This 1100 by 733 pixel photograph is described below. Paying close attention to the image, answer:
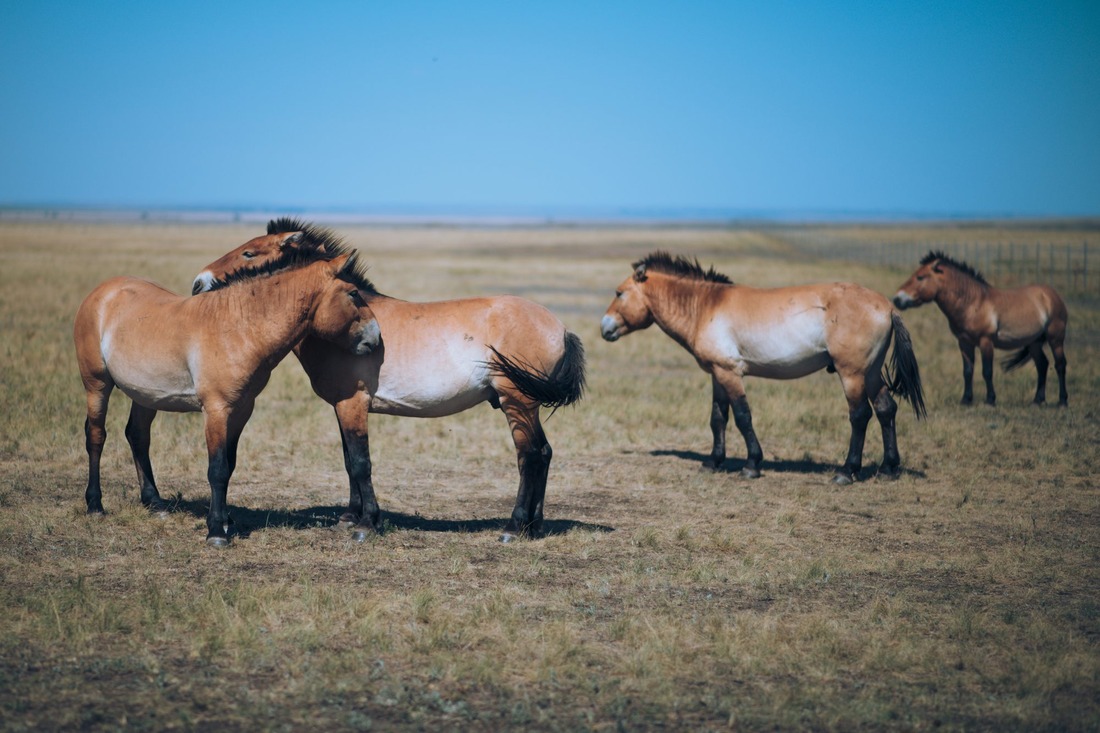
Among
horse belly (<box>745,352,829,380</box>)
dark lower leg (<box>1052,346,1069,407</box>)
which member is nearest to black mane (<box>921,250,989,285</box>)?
dark lower leg (<box>1052,346,1069,407</box>)

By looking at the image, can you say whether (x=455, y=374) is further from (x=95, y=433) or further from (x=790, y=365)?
(x=790, y=365)

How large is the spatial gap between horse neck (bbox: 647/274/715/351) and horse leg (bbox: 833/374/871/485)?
1.79 m

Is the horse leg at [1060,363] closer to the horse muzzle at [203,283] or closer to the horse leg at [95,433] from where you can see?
the horse muzzle at [203,283]

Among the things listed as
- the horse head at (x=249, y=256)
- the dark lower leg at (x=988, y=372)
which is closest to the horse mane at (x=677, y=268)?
the horse head at (x=249, y=256)

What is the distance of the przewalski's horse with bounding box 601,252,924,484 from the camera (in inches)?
436

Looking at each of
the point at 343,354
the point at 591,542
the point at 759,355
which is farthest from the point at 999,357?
the point at 343,354

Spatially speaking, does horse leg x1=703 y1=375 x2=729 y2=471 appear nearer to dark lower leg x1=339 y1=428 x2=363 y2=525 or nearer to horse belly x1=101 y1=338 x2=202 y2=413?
dark lower leg x1=339 y1=428 x2=363 y2=525

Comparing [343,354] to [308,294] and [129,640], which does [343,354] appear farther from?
[129,640]

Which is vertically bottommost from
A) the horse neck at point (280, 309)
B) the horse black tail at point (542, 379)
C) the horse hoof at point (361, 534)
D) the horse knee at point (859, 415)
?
the horse hoof at point (361, 534)

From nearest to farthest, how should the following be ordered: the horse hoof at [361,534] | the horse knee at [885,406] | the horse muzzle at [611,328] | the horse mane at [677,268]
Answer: the horse hoof at [361,534], the horse knee at [885,406], the horse mane at [677,268], the horse muzzle at [611,328]

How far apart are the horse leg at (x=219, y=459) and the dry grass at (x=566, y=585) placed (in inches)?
7.1

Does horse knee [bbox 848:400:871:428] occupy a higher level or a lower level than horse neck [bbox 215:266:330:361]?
lower

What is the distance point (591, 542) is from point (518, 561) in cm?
82

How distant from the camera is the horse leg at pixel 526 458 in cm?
843
